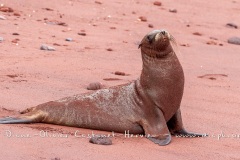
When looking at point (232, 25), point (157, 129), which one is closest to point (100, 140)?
point (157, 129)

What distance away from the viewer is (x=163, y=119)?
18.6 ft

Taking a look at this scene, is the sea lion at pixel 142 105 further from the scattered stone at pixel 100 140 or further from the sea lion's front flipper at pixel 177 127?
the scattered stone at pixel 100 140

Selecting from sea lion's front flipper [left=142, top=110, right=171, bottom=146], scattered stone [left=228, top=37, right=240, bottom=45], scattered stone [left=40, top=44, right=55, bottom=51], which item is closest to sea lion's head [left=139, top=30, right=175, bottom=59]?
sea lion's front flipper [left=142, top=110, right=171, bottom=146]

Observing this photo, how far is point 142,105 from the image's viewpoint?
575 cm

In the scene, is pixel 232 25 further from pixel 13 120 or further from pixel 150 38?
pixel 13 120

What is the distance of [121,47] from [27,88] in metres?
2.85

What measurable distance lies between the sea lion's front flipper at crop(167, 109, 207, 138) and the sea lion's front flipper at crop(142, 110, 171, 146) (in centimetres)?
18

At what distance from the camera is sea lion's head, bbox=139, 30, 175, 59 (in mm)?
5652

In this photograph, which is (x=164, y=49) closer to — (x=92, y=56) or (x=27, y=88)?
(x=27, y=88)

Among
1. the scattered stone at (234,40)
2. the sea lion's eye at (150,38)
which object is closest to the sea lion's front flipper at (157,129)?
the sea lion's eye at (150,38)

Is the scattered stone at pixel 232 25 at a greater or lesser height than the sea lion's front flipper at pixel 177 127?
lesser

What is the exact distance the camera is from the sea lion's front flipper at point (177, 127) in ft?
19.0

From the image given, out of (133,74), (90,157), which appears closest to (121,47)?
(133,74)

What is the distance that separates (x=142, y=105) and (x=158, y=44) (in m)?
0.48
